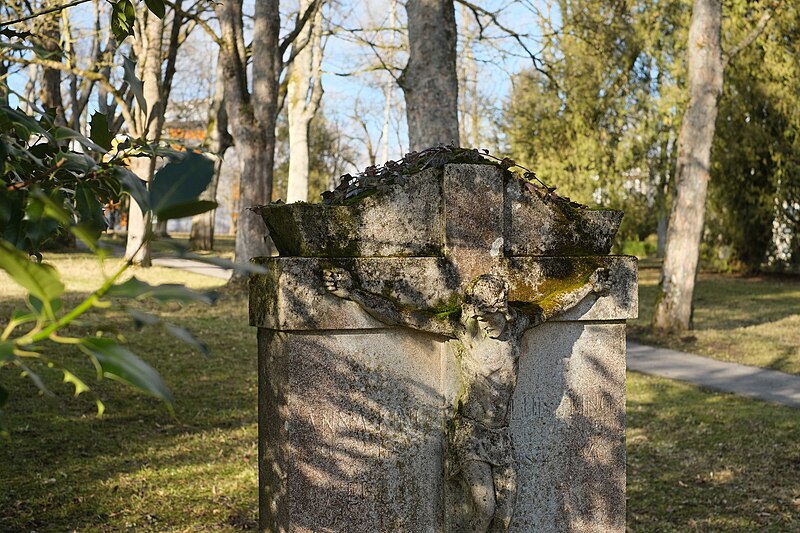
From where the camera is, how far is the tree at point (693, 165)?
13.9 m

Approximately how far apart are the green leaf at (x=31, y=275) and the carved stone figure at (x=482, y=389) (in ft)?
7.79

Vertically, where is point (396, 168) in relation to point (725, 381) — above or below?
above

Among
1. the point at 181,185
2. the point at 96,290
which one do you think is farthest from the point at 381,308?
the point at 96,290

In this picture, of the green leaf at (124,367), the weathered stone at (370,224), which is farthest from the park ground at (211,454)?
the green leaf at (124,367)

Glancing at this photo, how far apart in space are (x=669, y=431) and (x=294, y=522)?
5.56 metres

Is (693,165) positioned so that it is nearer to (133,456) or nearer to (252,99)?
(252,99)

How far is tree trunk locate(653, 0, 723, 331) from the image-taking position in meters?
13.9

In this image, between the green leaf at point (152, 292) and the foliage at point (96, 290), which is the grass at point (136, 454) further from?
the green leaf at point (152, 292)

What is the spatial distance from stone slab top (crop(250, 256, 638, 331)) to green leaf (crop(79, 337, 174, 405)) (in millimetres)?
2215

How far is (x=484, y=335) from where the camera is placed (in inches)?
141

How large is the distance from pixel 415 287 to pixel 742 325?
14.1m

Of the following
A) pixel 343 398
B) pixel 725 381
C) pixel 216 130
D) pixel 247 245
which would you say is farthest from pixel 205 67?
pixel 343 398

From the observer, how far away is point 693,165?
14180 mm

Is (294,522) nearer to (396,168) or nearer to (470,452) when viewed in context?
(470,452)
